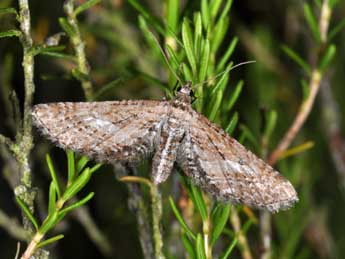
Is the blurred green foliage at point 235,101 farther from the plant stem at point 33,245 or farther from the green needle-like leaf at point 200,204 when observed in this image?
the plant stem at point 33,245

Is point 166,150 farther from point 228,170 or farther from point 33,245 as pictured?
point 33,245

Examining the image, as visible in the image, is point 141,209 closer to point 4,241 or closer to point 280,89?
point 4,241

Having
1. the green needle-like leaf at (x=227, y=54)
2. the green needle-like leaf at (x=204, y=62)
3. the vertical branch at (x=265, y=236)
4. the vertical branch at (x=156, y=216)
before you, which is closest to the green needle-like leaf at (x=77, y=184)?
the vertical branch at (x=156, y=216)

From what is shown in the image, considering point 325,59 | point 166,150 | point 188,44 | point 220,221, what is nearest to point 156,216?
point 220,221

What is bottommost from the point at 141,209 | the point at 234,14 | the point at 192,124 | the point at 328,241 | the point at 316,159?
the point at 328,241

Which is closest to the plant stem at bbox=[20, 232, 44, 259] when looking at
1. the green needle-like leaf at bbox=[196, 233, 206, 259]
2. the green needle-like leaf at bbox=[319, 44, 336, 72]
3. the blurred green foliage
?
the green needle-like leaf at bbox=[196, 233, 206, 259]

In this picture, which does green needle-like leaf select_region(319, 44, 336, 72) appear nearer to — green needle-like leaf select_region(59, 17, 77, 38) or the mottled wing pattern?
the mottled wing pattern

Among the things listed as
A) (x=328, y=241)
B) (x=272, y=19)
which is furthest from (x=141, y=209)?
(x=272, y=19)
